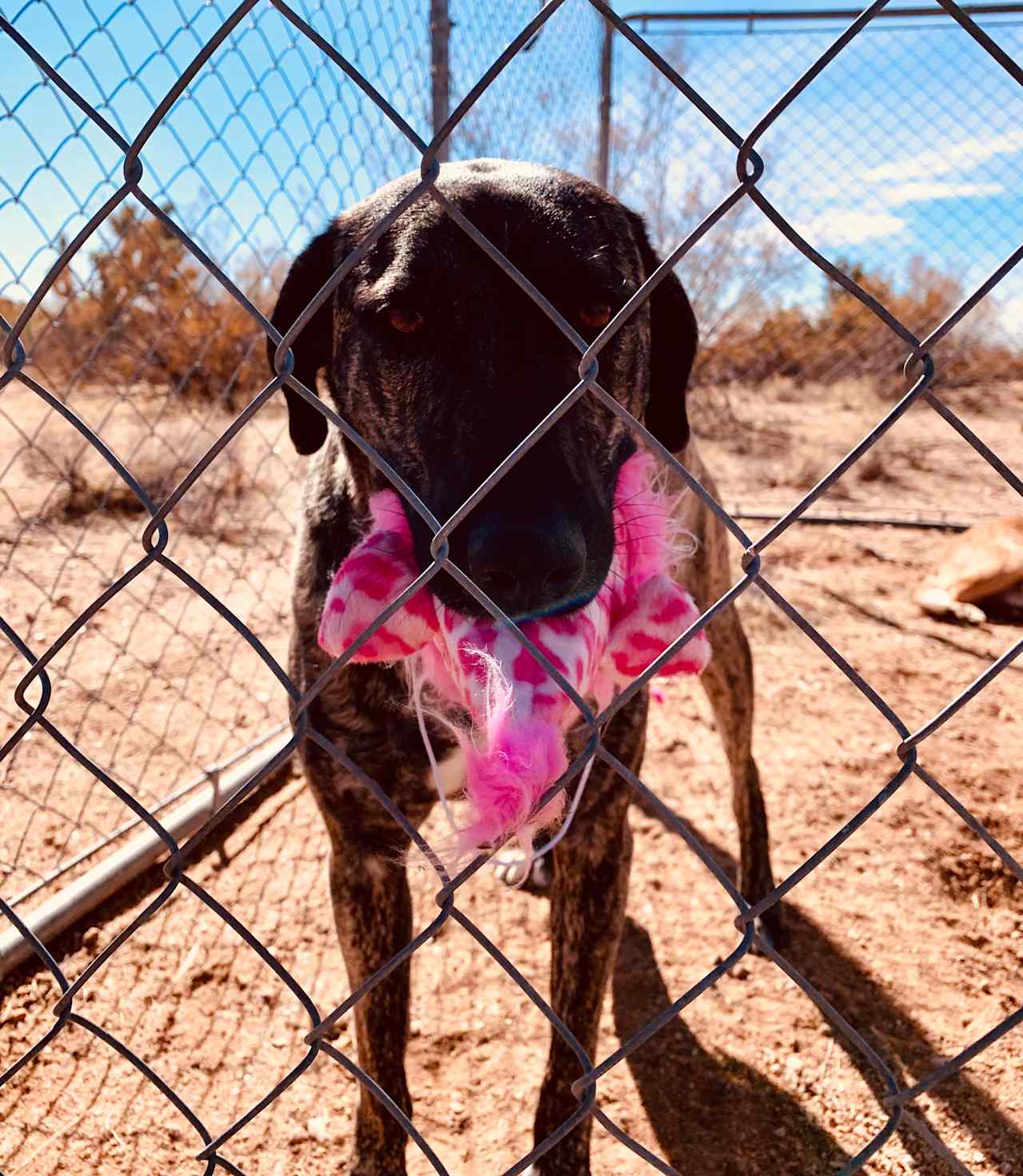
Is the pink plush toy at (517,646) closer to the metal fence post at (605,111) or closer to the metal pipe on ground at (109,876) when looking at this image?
the metal pipe on ground at (109,876)

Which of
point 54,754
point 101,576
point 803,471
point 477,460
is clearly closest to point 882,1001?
A: point 477,460

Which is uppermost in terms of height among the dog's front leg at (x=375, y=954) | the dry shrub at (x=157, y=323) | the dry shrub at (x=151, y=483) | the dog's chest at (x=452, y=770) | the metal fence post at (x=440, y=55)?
the dry shrub at (x=157, y=323)

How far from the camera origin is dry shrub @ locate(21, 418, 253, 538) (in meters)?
5.67

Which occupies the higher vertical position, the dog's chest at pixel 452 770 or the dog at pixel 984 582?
the dog at pixel 984 582

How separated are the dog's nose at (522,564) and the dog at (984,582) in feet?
13.9

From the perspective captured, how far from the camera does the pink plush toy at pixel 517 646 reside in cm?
102

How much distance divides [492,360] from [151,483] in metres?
5.33

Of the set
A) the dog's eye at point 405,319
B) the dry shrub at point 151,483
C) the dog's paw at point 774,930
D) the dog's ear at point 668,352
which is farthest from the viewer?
the dry shrub at point 151,483

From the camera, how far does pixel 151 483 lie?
20.5 ft

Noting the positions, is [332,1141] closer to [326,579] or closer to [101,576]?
[326,579]

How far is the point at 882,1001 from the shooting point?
2.40m

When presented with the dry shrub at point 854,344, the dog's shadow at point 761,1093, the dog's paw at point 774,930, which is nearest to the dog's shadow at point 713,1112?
the dog's shadow at point 761,1093

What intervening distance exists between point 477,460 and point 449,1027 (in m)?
1.67

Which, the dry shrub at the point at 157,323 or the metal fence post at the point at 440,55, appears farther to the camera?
the dry shrub at the point at 157,323
